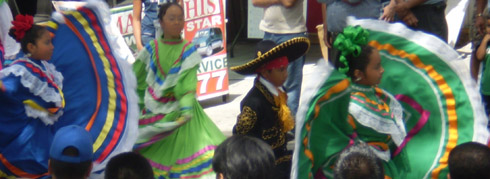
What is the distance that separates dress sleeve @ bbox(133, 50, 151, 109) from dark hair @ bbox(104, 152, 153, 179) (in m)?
2.82

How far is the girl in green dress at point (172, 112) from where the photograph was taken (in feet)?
21.4

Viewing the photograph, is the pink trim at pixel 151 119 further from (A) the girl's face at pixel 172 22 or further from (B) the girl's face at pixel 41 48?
(B) the girl's face at pixel 41 48

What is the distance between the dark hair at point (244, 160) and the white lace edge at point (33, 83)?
2.26 meters

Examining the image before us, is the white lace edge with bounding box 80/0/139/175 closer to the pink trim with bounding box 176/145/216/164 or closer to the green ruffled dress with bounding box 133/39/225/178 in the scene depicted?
the green ruffled dress with bounding box 133/39/225/178

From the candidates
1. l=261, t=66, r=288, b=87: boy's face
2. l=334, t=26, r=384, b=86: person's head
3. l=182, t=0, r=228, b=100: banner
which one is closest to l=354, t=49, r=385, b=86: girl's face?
l=334, t=26, r=384, b=86: person's head

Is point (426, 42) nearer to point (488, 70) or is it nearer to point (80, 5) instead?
point (488, 70)

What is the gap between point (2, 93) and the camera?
19.1 ft

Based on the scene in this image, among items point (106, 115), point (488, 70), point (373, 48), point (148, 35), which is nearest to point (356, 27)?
point (373, 48)

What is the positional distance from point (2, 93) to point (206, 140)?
1.50 metres

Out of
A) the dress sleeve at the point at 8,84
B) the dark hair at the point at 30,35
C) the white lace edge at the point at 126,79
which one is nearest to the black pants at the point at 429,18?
the white lace edge at the point at 126,79

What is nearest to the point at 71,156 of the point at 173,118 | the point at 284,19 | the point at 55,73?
the point at 55,73

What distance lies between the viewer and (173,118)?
6.54m

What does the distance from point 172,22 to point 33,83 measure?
4.06ft

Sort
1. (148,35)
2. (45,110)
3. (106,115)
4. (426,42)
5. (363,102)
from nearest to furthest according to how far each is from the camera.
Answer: (363,102), (426,42), (45,110), (106,115), (148,35)
